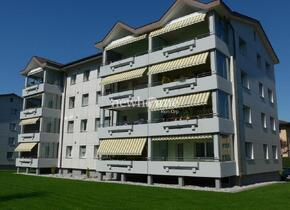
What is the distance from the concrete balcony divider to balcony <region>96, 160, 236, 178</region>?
53.1ft

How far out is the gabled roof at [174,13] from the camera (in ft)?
86.1

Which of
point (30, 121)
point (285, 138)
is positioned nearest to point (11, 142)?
point (30, 121)

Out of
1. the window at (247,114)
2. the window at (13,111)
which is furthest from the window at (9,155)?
the window at (247,114)

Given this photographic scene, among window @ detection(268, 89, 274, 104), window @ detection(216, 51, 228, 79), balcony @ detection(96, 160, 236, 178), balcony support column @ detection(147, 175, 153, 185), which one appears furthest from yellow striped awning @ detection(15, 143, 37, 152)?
window @ detection(268, 89, 274, 104)

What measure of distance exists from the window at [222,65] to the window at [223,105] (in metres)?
1.76

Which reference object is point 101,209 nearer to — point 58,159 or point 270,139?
point 270,139

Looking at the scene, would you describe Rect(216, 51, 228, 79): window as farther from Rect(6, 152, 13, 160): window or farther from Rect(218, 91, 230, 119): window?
Rect(6, 152, 13, 160): window

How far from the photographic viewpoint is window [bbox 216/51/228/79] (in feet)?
84.9

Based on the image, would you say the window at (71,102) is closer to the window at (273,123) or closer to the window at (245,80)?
the window at (245,80)

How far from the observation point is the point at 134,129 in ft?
97.8

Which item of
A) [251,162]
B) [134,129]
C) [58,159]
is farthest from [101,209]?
[58,159]

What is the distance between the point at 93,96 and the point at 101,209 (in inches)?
1017

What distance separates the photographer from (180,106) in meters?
26.1

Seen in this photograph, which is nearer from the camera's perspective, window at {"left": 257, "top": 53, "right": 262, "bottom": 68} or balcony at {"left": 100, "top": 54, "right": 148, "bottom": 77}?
balcony at {"left": 100, "top": 54, "right": 148, "bottom": 77}
